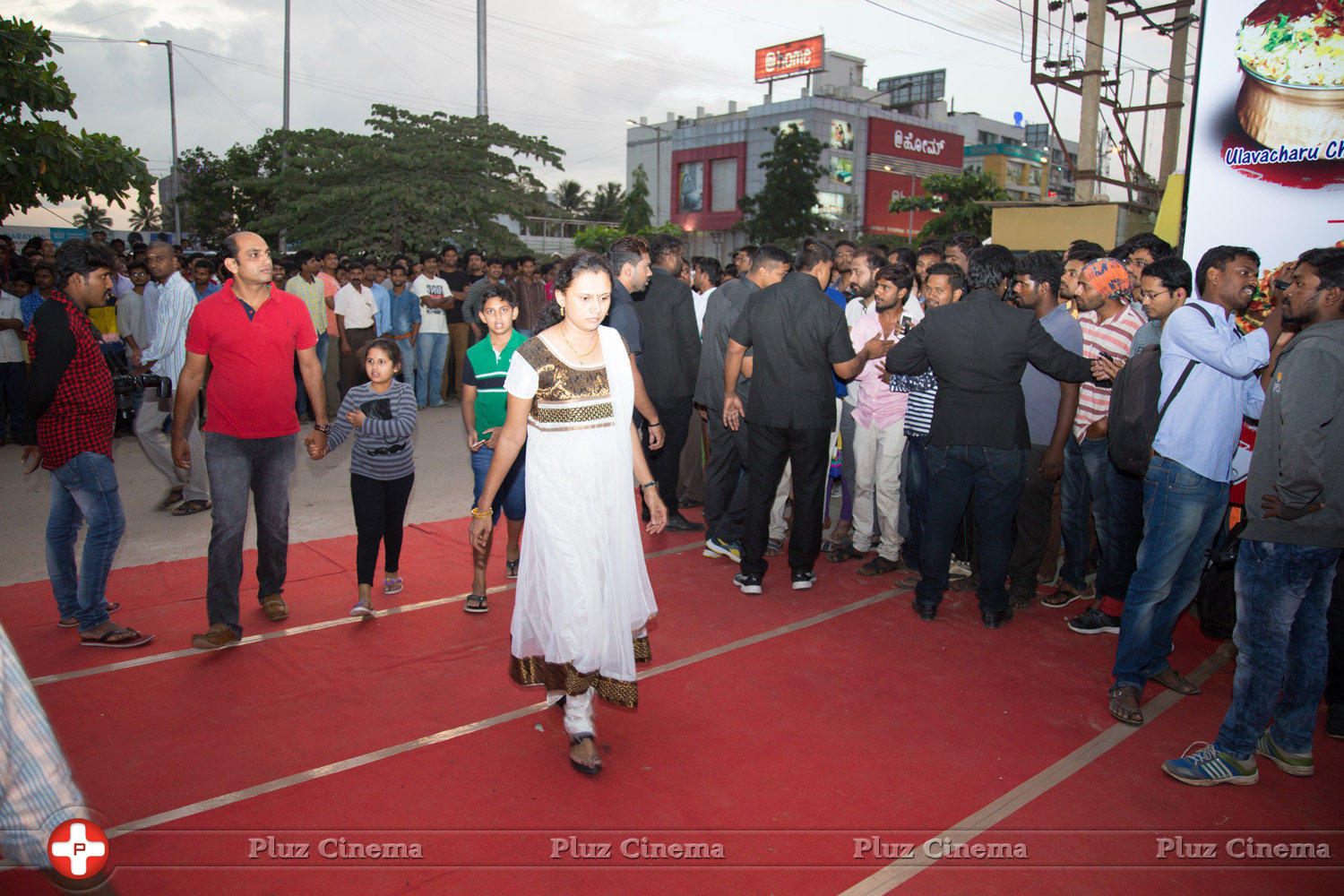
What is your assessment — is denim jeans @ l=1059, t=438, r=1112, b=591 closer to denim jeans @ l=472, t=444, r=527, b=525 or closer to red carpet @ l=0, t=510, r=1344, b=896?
red carpet @ l=0, t=510, r=1344, b=896

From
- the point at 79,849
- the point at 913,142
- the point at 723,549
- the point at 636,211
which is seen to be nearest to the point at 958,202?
the point at 723,549

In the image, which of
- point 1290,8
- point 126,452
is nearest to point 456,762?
point 1290,8

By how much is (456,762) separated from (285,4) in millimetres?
31582

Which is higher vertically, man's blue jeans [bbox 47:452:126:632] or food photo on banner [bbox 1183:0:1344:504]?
food photo on banner [bbox 1183:0:1344:504]

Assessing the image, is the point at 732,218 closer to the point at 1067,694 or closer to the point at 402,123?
the point at 402,123

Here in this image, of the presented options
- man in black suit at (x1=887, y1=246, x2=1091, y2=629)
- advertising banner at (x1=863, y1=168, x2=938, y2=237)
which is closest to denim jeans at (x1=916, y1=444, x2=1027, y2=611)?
man in black suit at (x1=887, y1=246, x2=1091, y2=629)

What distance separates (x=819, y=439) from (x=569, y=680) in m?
2.65

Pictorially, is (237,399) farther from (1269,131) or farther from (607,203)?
(607,203)

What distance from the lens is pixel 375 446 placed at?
4.94 m

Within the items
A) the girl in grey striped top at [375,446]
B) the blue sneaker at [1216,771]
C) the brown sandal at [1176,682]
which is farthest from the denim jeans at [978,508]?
the girl in grey striped top at [375,446]

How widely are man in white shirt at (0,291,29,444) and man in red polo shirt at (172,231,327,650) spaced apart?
21.5ft

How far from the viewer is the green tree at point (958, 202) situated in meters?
26.7

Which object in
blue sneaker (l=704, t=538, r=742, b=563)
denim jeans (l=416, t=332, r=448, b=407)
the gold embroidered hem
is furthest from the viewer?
denim jeans (l=416, t=332, r=448, b=407)

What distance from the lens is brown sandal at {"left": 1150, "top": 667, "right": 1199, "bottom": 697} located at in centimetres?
424
